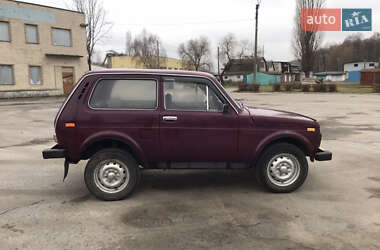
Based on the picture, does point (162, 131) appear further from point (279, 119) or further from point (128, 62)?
point (128, 62)

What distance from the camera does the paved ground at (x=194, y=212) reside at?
3.44 m

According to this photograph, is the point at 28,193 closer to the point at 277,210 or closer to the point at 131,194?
the point at 131,194

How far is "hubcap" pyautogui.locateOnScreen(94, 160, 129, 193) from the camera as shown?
14.8 ft

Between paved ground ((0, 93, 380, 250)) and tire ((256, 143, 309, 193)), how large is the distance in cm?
15

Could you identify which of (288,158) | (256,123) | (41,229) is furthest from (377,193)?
(41,229)

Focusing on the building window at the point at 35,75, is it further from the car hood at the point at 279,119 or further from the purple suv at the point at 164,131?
the car hood at the point at 279,119

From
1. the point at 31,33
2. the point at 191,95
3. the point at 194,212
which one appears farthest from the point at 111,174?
the point at 31,33

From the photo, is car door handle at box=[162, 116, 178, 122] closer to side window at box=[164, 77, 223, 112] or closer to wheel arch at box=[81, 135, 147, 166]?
side window at box=[164, 77, 223, 112]

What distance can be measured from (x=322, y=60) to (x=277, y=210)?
426 ft

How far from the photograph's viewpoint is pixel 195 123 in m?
4.57

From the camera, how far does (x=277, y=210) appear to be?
4.23 metres

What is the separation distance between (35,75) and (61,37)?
4.51 metres

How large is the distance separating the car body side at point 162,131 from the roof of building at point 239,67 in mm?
71163

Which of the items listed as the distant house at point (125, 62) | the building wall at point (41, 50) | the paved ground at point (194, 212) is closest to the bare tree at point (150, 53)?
the distant house at point (125, 62)
